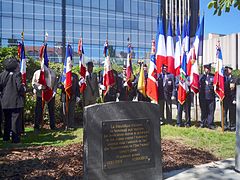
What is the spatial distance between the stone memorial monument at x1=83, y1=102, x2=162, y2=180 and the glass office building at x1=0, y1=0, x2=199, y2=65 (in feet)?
144

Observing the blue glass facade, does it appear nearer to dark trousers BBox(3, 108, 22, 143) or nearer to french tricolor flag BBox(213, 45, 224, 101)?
french tricolor flag BBox(213, 45, 224, 101)

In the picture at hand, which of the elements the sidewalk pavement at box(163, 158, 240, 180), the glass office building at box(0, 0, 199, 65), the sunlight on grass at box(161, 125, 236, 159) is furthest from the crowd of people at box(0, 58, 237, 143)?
the glass office building at box(0, 0, 199, 65)

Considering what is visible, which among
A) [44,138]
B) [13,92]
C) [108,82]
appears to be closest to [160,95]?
[108,82]

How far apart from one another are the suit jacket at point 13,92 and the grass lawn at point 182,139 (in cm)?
91

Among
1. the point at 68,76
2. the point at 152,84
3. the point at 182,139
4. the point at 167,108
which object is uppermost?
the point at 68,76

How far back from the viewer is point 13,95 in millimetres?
7258

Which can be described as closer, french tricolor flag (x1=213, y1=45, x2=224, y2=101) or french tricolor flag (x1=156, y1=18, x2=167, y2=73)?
french tricolor flag (x1=213, y1=45, x2=224, y2=101)

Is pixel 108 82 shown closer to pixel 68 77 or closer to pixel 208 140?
pixel 68 77

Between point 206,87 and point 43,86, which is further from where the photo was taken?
point 206,87

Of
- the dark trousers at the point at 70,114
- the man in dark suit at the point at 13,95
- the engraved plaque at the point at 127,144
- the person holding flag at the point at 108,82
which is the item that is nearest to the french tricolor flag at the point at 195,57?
the person holding flag at the point at 108,82

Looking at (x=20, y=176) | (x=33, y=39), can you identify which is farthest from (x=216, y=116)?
(x=33, y=39)

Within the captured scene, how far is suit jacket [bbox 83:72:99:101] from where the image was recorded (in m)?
10.1

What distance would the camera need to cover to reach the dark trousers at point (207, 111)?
10008 millimetres

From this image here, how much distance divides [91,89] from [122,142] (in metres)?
5.96
